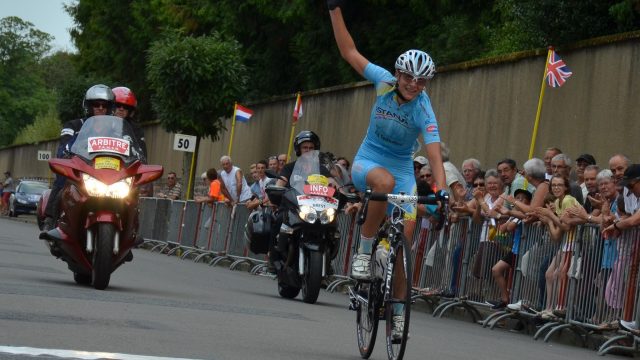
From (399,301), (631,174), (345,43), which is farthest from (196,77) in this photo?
(399,301)

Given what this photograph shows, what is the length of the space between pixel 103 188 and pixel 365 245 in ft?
14.3

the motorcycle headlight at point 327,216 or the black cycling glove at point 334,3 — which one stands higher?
the black cycling glove at point 334,3

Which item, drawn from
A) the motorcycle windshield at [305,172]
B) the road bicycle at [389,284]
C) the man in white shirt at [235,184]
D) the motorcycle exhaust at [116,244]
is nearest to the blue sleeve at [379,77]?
the road bicycle at [389,284]

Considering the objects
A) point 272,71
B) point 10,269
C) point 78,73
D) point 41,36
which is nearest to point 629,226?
point 10,269

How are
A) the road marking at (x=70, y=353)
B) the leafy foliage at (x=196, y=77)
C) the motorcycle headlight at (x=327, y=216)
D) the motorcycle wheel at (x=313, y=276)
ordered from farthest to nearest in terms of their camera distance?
the leafy foliage at (x=196, y=77) → the motorcycle headlight at (x=327, y=216) → the motorcycle wheel at (x=313, y=276) → the road marking at (x=70, y=353)

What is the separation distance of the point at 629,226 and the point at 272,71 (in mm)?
28990

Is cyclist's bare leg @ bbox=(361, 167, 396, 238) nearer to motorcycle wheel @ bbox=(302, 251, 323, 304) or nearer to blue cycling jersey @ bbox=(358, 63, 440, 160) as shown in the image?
blue cycling jersey @ bbox=(358, 63, 440, 160)

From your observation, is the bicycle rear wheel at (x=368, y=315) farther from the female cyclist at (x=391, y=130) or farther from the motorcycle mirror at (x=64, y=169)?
the motorcycle mirror at (x=64, y=169)

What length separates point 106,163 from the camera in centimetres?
1343

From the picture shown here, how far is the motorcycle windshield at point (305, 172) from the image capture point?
15500 mm

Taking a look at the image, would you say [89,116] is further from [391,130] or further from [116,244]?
[391,130]

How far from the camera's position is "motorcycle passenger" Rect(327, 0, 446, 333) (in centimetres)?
943

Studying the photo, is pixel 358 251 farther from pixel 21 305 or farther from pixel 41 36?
pixel 41 36

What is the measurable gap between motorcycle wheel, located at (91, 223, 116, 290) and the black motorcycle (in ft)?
8.49
